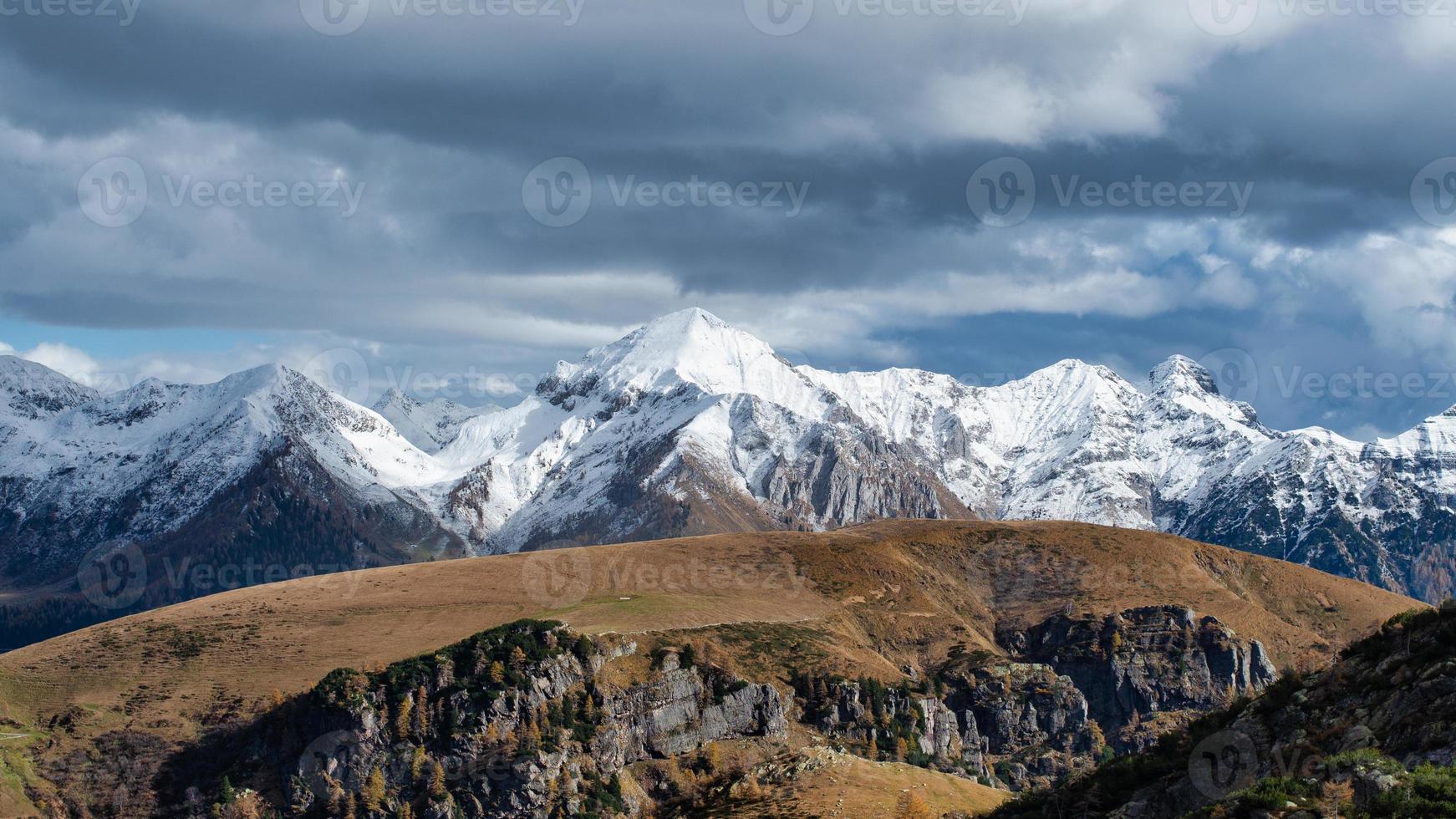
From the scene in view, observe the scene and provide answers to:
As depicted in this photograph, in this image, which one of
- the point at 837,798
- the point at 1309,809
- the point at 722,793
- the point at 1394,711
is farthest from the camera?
the point at 722,793

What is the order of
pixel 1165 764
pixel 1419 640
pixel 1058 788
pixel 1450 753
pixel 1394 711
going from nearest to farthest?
pixel 1450 753 < pixel 1394 711 < pixel 1419 640 < pixel 1165 764 < pixel 1058 788

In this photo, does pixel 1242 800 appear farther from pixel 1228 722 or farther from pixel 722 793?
pixel 722 793

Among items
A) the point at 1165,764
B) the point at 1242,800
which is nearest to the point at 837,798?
the point at 1165,764

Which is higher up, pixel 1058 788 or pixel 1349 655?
pixel 1349 655

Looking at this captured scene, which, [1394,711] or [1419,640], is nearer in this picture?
[1394,711]

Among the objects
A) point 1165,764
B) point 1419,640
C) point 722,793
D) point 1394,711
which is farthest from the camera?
point 722,793

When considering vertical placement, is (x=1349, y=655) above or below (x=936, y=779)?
above

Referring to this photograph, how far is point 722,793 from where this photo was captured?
483ft

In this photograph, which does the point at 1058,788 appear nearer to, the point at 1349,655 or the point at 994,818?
the point at 994,818

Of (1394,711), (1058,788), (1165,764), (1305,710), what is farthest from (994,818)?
(1394,711)

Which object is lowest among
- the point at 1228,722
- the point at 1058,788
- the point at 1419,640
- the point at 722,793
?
the point at 722,793

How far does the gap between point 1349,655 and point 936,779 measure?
7907 cm

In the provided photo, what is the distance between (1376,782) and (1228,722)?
87.4ft

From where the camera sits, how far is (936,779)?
153875 millimetres
